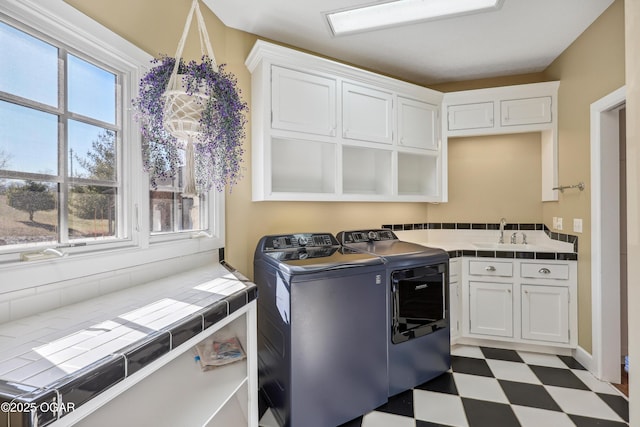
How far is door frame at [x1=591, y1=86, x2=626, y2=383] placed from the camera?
2.22 metres

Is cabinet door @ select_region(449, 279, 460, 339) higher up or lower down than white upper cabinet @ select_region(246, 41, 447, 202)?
lower down

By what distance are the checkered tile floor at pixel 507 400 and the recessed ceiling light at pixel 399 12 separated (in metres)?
2.65

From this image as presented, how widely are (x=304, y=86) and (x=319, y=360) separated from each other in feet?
6.14

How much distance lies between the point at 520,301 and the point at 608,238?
81 cm

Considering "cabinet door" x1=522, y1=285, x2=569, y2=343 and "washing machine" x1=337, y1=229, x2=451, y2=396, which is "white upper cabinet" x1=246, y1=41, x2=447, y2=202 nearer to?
"washing machine" x1=337, y1=229, x2=451, y2=396

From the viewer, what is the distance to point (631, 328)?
1.39 metres

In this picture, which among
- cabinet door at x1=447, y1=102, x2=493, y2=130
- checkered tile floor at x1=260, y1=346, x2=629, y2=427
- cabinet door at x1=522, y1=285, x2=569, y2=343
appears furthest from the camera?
cabinet door at x1=447, y1=102, x2=493, y2=130

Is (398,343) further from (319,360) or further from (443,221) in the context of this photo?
(443,221)

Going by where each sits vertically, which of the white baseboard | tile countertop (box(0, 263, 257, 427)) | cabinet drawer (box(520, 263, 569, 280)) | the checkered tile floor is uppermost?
tile countertop (box(0, 263, 257, 427))

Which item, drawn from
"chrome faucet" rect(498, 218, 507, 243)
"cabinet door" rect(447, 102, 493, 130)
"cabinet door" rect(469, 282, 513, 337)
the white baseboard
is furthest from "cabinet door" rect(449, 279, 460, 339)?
"cabinet door" rect(447, 102, 493, 130)

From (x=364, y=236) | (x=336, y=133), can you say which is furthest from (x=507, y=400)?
(x=336, y=133)

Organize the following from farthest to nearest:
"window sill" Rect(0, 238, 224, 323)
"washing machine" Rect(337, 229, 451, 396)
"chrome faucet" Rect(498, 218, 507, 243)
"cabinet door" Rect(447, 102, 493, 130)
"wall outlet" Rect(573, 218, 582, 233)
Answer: "chrome faucet" Rect(498, 218, 507, 243), "cabinet door" Rect(447, 102, 493, 130), "wall outlet" Rect(573, 218, 582, 233), "washing machine" Rect(337, 229, 451, 396), "window sill" Rect(0, 238, 224, 323)

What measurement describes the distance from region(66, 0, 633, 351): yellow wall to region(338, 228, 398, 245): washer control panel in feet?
0.76

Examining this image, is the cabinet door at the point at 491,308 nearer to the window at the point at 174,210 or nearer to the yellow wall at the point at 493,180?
the yellow wall at the point at 493,180
